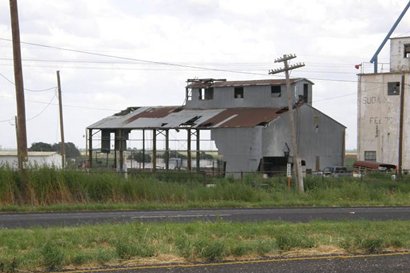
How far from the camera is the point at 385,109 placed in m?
63.2

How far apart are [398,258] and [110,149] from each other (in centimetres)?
5483

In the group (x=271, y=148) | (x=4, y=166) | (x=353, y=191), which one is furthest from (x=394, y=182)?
(x=4, y=166)

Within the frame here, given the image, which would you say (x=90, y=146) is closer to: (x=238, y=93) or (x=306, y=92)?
(x=238, y=93)

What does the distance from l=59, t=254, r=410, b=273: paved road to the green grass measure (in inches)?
24.3

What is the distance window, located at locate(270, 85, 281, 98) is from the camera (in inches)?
2319

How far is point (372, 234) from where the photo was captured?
13.8 meters

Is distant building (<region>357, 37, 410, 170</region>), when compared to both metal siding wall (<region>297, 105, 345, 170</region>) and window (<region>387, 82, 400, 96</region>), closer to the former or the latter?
window (<region>387, 82, 400, 96</region>)

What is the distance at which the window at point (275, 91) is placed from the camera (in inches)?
2319

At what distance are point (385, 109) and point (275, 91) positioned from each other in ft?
39.0

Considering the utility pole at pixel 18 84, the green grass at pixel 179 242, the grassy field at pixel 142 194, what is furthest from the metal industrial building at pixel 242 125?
the green grass at pixel 179 242

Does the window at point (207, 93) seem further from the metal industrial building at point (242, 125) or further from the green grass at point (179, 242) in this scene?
the green grass at point (179, 242)

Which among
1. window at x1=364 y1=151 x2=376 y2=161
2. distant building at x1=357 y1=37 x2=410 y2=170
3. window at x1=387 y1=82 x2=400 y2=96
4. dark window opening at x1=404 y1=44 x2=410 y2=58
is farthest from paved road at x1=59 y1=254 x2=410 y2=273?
dark window opening at x1=404 y1=44 x2=410 y2=58

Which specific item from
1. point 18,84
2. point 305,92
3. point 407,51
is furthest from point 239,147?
point 18,84

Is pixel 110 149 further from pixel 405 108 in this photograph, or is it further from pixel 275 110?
pixel 405 108
